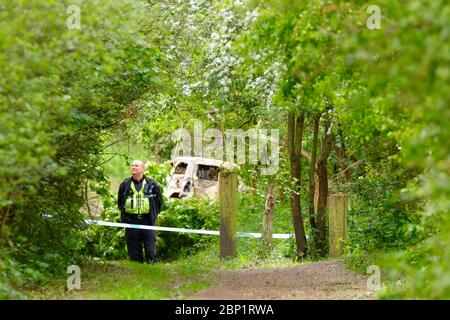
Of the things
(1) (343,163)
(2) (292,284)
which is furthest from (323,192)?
(2) (292,284)

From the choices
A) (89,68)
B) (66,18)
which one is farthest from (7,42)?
(89,68)

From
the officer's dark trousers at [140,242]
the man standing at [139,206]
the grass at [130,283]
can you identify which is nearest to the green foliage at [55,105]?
the grass at [130,283]

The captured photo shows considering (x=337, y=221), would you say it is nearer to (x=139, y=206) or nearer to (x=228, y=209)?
(x=228, y=209)

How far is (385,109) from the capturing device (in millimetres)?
8859

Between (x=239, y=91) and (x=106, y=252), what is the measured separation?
506cm

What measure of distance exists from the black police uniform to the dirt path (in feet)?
7.56

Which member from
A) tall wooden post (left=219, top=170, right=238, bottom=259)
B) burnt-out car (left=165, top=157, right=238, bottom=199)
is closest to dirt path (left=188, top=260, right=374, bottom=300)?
tall wooden post (left=219, top=170, right=238, bottom=259)

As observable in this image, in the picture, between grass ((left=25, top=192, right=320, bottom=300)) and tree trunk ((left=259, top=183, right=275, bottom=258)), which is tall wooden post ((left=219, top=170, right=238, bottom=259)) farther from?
tree trunk ((left=259, top=183, right=275, bottom=258))

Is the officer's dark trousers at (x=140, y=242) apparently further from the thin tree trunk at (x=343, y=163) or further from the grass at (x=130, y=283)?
the thin tree trunk at (x=343, y=163)

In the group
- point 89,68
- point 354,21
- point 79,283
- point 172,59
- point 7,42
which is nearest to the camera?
point 7,42

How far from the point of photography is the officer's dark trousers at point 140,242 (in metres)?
15.2

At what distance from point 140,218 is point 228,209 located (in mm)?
1604

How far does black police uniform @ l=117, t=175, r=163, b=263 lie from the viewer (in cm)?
1505

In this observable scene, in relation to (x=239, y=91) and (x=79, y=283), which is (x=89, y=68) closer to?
(x=79, y=283)
